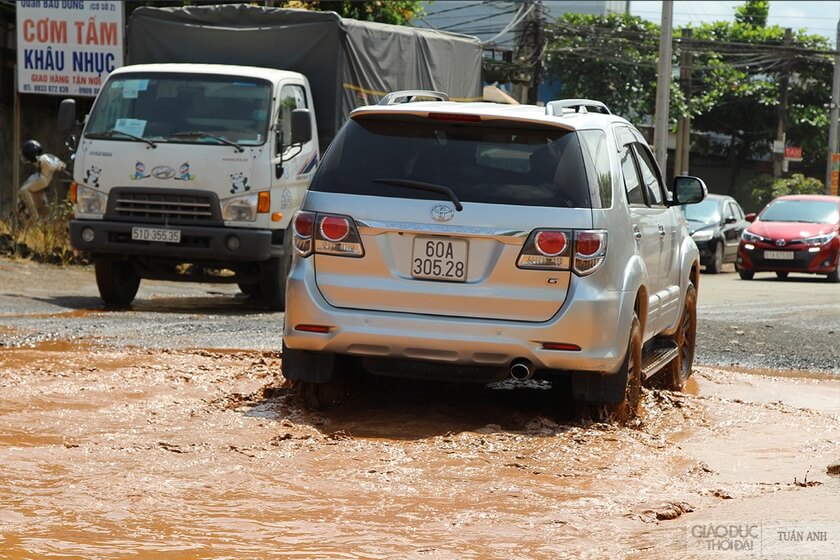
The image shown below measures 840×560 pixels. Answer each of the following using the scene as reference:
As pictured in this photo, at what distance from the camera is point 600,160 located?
7.44m

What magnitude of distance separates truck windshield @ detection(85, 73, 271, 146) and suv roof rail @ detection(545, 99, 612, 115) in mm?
5475

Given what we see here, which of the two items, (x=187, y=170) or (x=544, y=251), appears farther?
(x=187, y=170)

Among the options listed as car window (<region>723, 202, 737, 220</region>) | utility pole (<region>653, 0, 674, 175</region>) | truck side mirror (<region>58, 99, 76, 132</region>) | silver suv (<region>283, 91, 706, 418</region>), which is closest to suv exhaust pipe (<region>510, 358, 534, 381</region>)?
silver suv (<region>283, 91, 706, 418</region>)

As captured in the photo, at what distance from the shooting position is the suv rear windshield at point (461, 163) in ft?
23.3

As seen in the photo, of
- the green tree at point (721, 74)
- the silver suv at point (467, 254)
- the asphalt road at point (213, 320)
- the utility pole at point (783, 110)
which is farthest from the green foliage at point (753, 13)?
the silver suv at point (467, 254)

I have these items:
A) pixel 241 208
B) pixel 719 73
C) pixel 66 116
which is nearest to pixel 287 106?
pixel 241 208

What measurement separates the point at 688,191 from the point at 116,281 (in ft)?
21.9

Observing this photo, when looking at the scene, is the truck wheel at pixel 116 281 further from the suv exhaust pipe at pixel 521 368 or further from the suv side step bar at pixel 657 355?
the suv exhaust pipe at pixel 521 368

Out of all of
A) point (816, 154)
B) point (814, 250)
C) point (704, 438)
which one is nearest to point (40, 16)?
point (814, 250)

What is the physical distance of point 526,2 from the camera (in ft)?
115

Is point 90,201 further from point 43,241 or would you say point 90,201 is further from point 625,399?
point 625,399

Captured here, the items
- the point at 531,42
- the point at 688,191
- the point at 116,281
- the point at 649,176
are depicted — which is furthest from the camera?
the point at 531,42

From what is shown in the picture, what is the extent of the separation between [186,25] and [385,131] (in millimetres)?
8469

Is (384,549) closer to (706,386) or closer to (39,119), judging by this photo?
(706,386)
